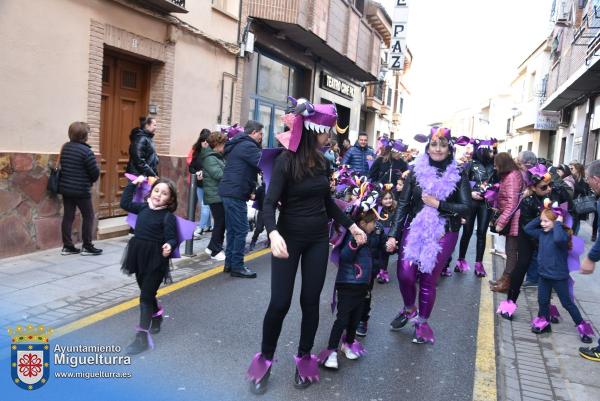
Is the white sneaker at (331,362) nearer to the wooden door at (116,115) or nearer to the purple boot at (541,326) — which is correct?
the purple boot at (541,326)

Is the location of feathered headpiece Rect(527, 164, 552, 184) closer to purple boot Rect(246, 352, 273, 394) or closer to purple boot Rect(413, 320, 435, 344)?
purple boot Rect(413, 320, 435, 344)

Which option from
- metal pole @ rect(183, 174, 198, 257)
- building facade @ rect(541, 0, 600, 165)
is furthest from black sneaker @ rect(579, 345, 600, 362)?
building facade @ rect(541, 0, 600, 165)

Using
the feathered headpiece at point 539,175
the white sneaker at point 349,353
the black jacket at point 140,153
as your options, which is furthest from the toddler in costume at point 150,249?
the black jacket at point 140,153

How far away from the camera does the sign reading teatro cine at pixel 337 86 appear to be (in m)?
19.1

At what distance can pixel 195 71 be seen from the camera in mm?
11156

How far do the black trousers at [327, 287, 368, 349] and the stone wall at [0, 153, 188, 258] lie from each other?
479 centimetres

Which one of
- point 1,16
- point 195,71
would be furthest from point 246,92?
point 1,16

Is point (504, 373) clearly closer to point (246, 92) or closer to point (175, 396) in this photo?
point (175, 396)

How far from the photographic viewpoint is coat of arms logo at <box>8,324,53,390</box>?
3.62 metres

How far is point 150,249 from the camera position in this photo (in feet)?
14.2

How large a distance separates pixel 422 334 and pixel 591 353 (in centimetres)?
147

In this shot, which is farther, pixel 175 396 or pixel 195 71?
pixel 195 71

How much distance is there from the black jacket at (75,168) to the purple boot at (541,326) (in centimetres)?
564

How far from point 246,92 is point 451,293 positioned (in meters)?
8.23
